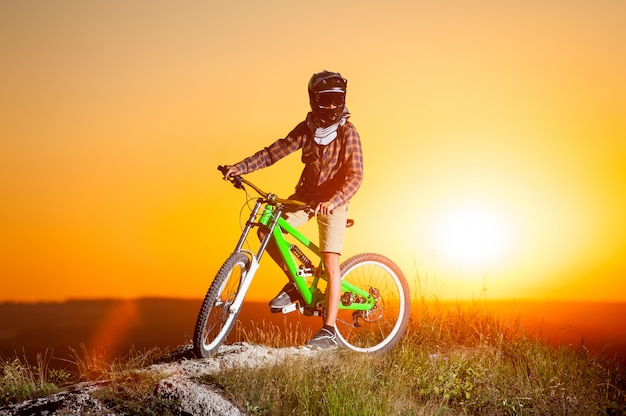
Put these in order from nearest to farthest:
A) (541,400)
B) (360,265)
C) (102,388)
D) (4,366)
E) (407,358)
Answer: (102,388)
(4,366)
(541,400)
(407,358)
(360,265)

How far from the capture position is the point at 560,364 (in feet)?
26.4

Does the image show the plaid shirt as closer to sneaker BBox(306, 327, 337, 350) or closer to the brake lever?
the brake lever

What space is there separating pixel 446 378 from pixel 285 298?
6.05 ft

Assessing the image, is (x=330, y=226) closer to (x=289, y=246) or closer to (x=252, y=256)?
(x=289, y=246)

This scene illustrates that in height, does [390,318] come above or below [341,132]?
below

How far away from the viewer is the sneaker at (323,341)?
25.4 feet

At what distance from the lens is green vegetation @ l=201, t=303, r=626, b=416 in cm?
608

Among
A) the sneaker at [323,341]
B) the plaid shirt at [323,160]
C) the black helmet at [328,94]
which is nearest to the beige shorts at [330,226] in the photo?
the plaid shirt at [323,160]

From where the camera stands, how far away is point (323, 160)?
25.7ft

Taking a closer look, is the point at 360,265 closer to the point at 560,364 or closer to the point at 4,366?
the point at 560,364

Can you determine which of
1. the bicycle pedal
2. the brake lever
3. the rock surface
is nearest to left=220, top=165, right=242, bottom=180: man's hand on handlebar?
the brake lever

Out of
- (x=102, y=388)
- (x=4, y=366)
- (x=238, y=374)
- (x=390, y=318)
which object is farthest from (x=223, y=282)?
(x=390, y=318)

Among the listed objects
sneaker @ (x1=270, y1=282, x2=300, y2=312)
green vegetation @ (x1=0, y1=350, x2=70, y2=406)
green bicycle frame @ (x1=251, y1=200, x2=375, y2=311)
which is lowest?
green vegetation @ (x1=0, y1=350, x2=70, y2=406)

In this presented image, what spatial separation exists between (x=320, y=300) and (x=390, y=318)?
1318 millimetres
